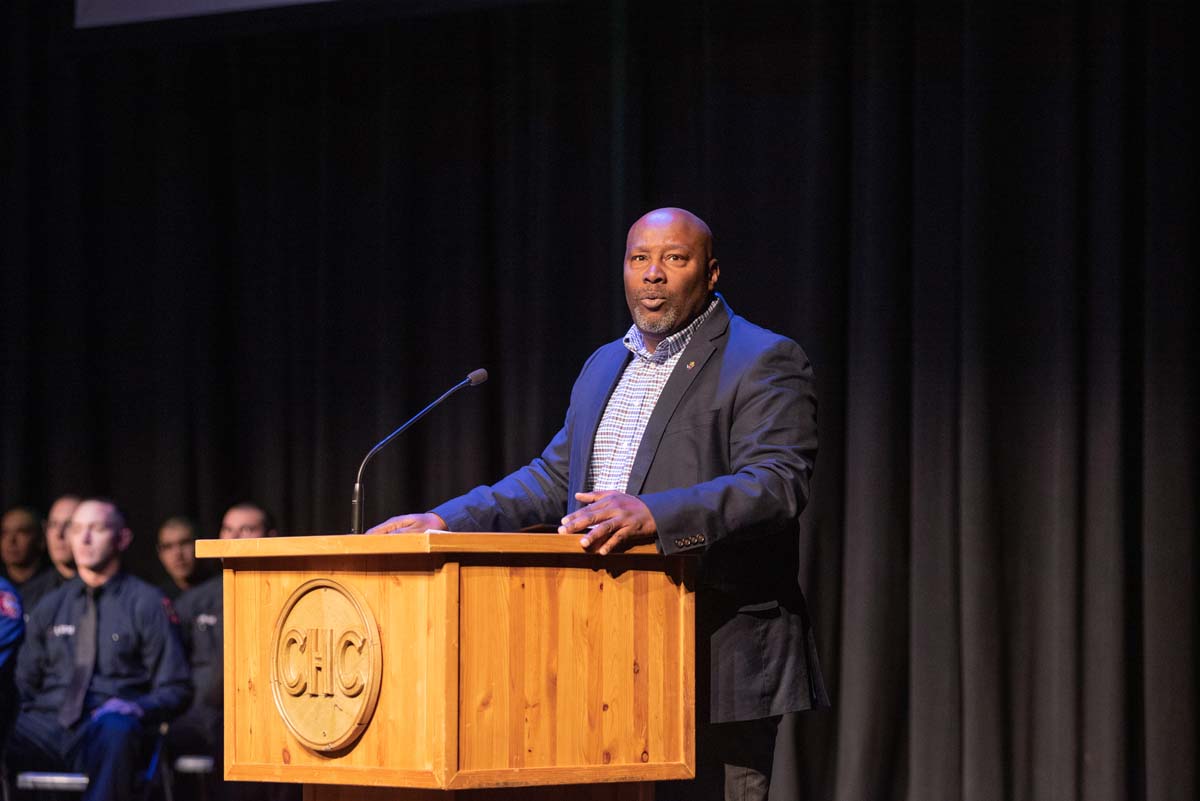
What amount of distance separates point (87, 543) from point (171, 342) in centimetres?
98

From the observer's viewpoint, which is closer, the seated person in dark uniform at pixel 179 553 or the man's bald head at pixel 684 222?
the man's bald head at pixel 684 222

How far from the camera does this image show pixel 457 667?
89.7 inches

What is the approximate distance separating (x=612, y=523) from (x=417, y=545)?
0.33m

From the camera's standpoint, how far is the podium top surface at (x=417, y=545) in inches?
88.7

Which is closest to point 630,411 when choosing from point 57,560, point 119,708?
point 119,708

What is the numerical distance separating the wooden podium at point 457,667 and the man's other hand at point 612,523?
3 centimetres

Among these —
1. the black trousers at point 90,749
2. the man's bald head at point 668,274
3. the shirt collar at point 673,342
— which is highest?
the man's bald head at point 668,274

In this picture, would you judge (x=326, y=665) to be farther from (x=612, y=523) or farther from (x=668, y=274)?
(x=668, y=274)

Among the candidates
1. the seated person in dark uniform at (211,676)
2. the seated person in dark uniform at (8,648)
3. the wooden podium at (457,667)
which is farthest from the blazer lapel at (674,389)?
the seated person in dark uniform at (8,648)

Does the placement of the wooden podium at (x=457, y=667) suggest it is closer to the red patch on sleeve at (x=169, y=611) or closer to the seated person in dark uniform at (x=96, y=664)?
the seated person in dark uniform at (x=96, y=664)

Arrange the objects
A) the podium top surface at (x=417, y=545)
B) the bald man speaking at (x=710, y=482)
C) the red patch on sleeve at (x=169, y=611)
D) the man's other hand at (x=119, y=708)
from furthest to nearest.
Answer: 1. the red patch on sleeve at (x=169, y=611)
2. the man's other hand at (x=119, y=708)
3. the bald man speaking at (x=710, y=482)
4. the podium top surface at (x=417, y=545)

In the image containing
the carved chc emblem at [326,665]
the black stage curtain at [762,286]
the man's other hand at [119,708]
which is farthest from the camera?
the man's other hand at [119,708]

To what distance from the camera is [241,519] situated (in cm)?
578

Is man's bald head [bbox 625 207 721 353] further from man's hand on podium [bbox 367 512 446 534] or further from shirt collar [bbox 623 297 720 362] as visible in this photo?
man's hand on podium [bbox 367 512 446 534]
